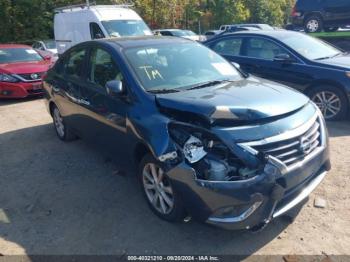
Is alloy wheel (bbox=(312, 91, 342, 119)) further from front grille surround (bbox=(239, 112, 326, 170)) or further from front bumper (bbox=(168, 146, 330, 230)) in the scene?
front bumper (bbox=(168, 146, 330, 230))

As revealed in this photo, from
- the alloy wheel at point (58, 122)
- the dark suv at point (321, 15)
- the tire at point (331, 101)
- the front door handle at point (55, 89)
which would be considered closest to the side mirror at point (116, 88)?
the front door handle at point (55, 89)

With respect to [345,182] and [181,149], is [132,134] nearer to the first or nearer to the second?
[181,149]

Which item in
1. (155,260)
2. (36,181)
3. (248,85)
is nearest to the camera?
(155,260)

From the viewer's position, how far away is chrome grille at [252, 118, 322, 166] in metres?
3.07

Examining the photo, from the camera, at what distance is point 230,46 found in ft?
25.7

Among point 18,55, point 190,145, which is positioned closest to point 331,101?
point 190,145

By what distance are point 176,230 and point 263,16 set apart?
37222 millimetres

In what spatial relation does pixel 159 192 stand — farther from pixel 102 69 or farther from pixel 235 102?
pixel 102 69

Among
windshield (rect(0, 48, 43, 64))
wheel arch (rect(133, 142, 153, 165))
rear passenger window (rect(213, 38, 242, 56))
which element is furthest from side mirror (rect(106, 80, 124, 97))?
windshield (rect(0, 48, 43, 64))

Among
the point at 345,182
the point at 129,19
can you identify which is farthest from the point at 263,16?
the point at 345,182

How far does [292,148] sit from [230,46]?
16.5ft

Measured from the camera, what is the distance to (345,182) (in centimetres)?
424

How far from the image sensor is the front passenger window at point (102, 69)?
13.9ft

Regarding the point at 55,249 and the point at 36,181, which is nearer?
the point at 55,249
